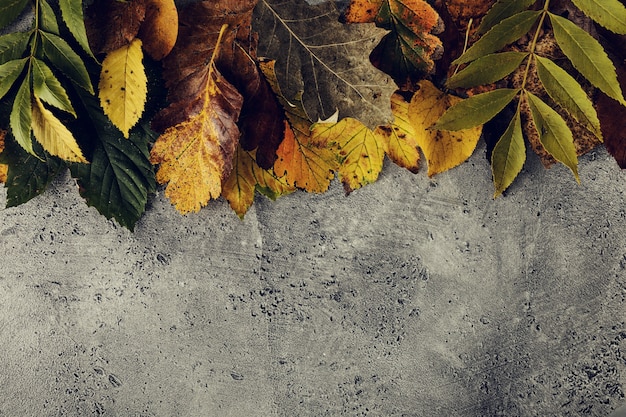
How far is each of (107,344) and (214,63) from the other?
0.42 meters

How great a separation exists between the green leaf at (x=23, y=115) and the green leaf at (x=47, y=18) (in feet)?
0.23

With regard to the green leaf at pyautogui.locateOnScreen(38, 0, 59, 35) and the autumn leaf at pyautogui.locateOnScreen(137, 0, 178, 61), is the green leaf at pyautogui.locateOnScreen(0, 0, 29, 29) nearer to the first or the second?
the green leaf at pyautogui.locateOnScreen(38, 0, 59, 35)

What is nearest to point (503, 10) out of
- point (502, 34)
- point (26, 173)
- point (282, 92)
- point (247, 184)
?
point (502, 34)

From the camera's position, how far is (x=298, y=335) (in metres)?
0.78

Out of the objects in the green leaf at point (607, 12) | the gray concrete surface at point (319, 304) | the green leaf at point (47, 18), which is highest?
the green leaf at point (607, 12)

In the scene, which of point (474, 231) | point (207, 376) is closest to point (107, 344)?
point (207, 376)

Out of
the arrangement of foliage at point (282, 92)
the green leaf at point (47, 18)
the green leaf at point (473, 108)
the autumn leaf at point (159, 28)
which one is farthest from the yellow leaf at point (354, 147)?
the green leaf at point (47, 18)

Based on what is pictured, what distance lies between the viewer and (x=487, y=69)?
64cm

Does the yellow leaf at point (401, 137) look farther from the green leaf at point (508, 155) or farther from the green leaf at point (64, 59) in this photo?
the green leaf at point (64, 59)

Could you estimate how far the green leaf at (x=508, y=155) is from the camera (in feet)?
2.16

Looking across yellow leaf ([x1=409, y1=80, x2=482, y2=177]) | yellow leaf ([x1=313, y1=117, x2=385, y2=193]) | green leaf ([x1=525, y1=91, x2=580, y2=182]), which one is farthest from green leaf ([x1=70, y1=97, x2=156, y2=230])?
green leaf ([x1=525, y1=91, x2=580, y2=182])

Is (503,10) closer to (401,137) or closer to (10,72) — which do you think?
(401,137)

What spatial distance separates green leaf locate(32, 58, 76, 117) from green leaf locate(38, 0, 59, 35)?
0.05 m

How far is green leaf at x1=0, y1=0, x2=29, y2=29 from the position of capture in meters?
0.66
